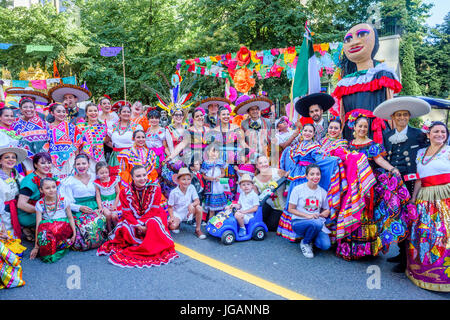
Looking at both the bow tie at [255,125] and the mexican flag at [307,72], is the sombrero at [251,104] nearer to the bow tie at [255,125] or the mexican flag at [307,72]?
the bow tie at [255,125]

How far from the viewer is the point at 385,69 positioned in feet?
13.0

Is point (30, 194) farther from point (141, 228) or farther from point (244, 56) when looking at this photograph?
point (244, 56)

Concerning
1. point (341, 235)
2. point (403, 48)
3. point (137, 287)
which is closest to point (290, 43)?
point (403, 48)

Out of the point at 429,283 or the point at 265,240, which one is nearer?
the point at 429,283

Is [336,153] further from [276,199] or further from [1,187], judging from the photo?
[1,187]

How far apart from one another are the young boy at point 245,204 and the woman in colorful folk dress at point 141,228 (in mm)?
938

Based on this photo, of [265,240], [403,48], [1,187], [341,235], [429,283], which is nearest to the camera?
[429,283]

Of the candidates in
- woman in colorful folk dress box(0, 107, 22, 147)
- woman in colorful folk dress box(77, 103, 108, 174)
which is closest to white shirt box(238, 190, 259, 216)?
woman in colorful folk dress box(77, 103, 108, 174)

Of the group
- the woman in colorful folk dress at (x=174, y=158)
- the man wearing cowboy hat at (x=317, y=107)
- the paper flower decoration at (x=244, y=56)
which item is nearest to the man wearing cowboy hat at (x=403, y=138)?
the man wearing cowboy hat at (x=317, y=107)

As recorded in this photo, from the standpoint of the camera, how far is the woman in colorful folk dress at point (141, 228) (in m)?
3.61

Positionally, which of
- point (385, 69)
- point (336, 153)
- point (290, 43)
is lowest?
point (336, 153)

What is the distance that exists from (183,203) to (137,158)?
38.8 inches

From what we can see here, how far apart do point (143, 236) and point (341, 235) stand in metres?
2.26

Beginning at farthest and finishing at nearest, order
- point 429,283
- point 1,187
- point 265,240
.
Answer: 1. point 265,240
2. point 1,187
3. point 429,283
